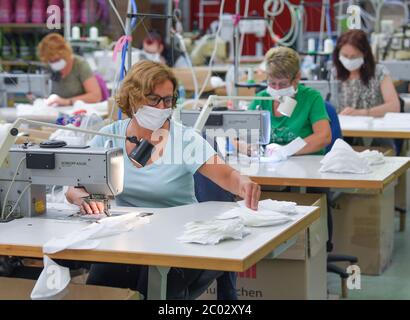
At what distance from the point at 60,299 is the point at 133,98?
805mm

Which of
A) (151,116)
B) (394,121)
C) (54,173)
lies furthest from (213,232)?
(394,121)

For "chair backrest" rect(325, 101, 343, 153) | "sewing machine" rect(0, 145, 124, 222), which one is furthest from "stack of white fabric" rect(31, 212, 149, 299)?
"chair backrest" rect(325, 101, 343, 153)

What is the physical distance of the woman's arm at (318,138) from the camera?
4051 millimetres

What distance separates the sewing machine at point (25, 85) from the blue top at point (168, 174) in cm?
296

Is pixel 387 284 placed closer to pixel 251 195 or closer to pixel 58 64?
pixel 251 195

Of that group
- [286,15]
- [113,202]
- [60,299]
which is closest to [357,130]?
[113,202]

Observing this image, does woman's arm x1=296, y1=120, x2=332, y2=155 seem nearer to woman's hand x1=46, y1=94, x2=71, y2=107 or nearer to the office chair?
the office chair

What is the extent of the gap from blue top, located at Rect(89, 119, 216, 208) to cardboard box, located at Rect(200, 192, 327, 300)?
19.0 inches

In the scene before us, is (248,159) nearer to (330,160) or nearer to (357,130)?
(330,160)

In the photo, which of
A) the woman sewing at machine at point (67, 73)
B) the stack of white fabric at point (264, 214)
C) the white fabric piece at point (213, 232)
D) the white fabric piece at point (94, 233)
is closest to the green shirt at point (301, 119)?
the stack of white fabric at point (264, 214)

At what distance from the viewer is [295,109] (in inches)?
163

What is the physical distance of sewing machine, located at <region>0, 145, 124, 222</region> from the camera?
2586mm

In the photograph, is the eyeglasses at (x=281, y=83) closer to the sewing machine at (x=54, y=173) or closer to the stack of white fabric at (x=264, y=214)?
the stack of white fabric at (x=264, y=214)

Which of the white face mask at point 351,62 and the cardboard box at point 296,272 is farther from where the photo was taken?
the white face mask at point 351,62
